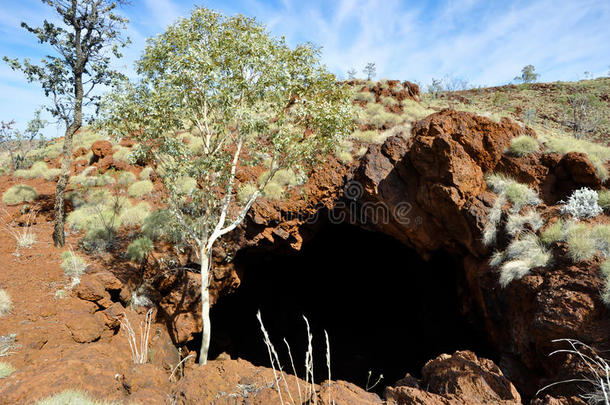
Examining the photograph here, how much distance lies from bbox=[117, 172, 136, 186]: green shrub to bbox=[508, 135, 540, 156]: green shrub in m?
14.0

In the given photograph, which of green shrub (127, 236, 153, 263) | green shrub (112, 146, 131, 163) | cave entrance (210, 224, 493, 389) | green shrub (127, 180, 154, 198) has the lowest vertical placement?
cave entrance (210, 224, 493, 389)

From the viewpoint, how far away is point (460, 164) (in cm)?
759

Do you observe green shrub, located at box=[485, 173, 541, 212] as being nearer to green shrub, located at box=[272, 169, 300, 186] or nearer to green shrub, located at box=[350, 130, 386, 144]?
green shrub, located at box=[350, 130, 386, 144]

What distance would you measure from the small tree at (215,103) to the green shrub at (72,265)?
107 inches

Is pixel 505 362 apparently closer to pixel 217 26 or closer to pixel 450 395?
pixel 450 395

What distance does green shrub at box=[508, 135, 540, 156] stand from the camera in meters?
7.69

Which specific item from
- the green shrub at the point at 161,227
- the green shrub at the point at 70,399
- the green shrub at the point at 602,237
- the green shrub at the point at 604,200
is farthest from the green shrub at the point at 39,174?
the green shrub at the point at 604,200

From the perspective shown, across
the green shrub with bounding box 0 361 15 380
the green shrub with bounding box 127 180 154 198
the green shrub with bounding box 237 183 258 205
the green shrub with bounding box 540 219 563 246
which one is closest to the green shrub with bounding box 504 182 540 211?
the green shrub with bounding box 540 219 563 246

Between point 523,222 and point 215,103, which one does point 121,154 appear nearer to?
point 215,103

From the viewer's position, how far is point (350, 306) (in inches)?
620

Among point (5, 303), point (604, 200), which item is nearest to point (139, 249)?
point (5, 303)

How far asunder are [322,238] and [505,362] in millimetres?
8236

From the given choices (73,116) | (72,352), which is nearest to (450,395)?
(72,352)

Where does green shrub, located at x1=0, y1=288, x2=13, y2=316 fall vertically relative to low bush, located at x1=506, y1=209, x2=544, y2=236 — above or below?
below
